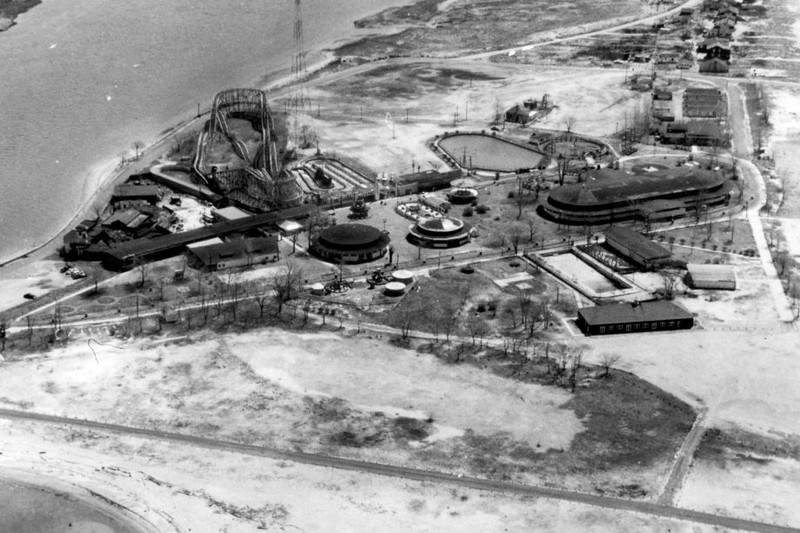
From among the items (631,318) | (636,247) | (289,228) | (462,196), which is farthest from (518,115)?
(631,318)

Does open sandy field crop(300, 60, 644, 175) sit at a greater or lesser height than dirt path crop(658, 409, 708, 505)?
greater

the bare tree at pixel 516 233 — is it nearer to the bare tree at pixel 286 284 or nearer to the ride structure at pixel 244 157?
the bare tree at pixel 286 284

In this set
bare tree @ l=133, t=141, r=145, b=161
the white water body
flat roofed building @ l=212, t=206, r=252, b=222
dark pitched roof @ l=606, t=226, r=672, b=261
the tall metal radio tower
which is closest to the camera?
dark pitched roof @ l=606, t=226, r=672, b=261

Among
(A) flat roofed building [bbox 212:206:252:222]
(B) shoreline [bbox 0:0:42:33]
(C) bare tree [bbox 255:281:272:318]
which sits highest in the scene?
(B) shoreline [bbox 0:0:42:33]

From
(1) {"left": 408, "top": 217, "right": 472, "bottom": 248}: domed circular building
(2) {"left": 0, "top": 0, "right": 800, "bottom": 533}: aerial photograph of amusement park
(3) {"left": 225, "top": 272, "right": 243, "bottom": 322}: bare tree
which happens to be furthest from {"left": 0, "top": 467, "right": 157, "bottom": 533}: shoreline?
(1) {"left": 408, "top": 217, "right": 472, "bottom": 248}: domed circular building

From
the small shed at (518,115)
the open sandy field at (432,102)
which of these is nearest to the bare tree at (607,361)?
the open sandy field at (432,102)

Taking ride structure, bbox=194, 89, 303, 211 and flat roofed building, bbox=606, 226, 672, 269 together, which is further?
ride structure, bbox=194, 89, 303, 211

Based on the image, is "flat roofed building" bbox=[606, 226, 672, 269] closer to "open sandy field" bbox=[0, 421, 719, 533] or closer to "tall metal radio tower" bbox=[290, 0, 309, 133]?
"open sandy field" bbox=[0, 421, 719, 533]
